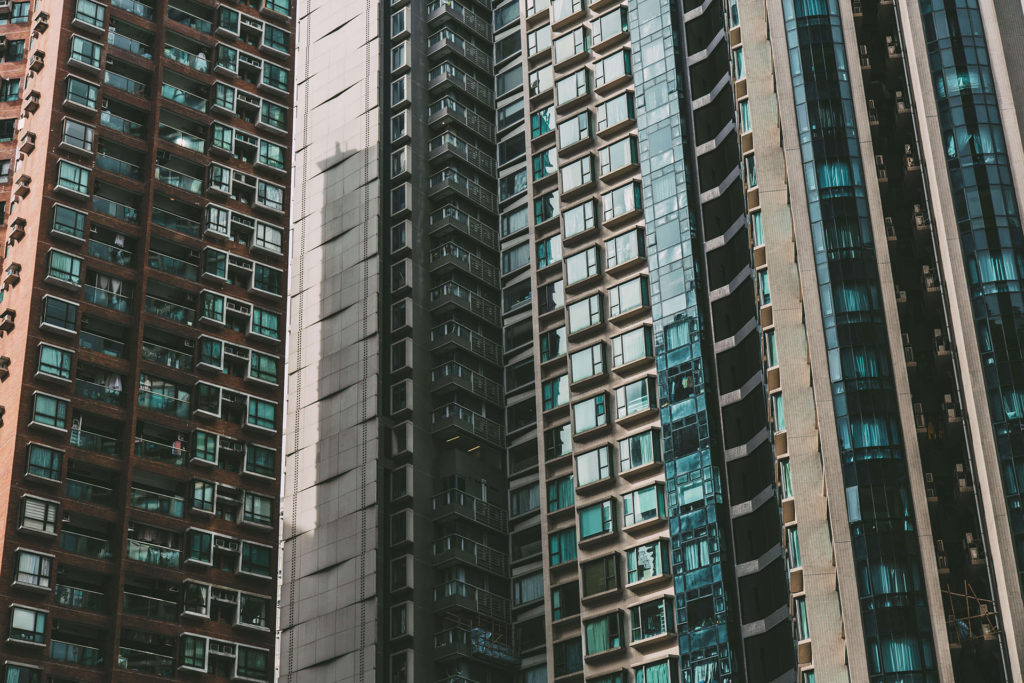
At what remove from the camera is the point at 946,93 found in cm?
8775

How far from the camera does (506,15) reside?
394ft

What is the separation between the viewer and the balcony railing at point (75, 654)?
84.4 metres

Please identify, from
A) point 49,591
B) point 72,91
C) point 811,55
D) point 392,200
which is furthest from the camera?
point 392,200

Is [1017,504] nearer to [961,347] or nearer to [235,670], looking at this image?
→ [961,347]

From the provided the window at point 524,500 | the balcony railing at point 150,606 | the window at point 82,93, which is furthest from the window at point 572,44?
the balcony railing at point 150,606

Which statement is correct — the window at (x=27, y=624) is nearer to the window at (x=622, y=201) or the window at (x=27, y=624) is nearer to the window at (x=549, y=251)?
the window at (x=549, y=251)

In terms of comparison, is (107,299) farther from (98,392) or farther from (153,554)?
(153,554)

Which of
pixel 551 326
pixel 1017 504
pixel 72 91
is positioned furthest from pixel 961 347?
pixel 72 91

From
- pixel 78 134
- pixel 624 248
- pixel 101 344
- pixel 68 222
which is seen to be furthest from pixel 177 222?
pixel 624 248

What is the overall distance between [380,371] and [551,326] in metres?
11.7

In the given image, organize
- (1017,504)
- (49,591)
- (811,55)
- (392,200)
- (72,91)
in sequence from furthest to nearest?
(392,200), (72,91), (811,55), (49,591), (1017,504)

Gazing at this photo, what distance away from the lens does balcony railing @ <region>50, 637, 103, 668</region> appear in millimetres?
84438

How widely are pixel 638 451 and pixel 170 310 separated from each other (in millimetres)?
30852

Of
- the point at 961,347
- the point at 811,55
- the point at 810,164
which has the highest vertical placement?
the point at 811,55
